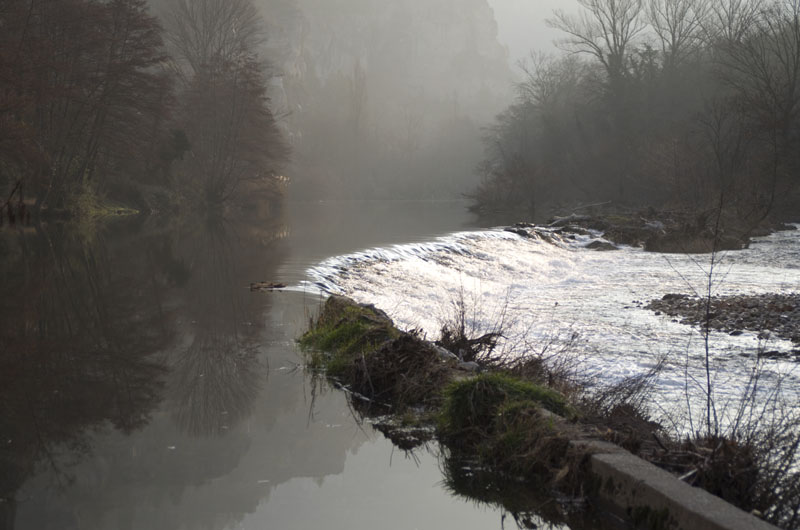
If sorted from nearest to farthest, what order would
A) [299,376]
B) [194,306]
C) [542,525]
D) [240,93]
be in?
[542,525] → [299,376] → [194,306] → [240,93]

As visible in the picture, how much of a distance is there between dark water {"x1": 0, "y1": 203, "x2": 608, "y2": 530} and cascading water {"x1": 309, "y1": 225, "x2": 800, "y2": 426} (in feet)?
5.89

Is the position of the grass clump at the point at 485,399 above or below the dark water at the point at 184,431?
above

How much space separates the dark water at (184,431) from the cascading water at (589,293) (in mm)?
1795

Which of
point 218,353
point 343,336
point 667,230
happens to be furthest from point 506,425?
point 667,230

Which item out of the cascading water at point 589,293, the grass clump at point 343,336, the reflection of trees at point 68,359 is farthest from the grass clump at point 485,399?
the reflection of trees at point 68,359

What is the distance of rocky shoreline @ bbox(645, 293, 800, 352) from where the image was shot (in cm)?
856

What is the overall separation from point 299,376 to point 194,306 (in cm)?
407

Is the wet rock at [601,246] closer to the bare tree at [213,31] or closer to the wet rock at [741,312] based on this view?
the wet rock at [741,312]

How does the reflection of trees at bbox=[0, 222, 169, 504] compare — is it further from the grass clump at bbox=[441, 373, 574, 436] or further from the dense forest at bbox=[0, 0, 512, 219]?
the dense forest at bbox=[0, 0, 512, 219]

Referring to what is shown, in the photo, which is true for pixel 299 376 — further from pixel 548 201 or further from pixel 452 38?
pixel 452 38

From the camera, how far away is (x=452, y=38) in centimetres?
15212

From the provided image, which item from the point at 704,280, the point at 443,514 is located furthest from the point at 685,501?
the point at 704,280

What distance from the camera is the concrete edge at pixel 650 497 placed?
2.93 m

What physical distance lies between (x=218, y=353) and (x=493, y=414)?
3.63 m
